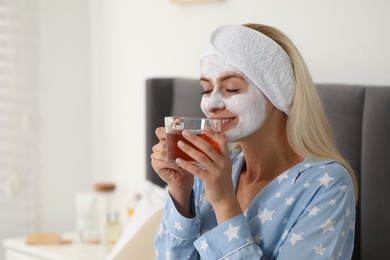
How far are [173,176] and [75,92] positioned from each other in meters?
1.78

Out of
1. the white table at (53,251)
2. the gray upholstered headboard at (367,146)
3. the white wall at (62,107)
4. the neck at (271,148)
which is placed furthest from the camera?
the white wall at (62,107)

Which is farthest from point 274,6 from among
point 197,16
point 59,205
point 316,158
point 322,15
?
point 59,205

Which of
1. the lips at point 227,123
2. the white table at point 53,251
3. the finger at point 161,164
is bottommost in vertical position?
the white table at point 53,251

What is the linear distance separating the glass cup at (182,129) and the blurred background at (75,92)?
1292mm

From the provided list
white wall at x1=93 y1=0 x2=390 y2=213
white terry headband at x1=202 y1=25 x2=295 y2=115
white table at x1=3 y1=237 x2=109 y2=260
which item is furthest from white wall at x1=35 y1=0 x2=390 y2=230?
white terry headband at x1=202 y1=25 x2=295 y2=115

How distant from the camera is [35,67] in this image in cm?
343

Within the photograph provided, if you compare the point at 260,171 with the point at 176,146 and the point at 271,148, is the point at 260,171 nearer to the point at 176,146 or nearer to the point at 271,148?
the point at 271,148

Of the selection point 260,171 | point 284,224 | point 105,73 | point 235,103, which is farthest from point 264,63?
point 105,73

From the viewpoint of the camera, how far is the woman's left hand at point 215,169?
5.33 feet

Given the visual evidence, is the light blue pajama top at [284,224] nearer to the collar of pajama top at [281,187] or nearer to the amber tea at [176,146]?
the collar of pajama top at [281,187]

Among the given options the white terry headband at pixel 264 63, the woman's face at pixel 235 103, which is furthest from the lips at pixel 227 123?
the white terry headband at pixel 264 63

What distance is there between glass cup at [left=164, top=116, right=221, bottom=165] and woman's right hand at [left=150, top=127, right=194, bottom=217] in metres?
0.09

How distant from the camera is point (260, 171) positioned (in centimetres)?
190

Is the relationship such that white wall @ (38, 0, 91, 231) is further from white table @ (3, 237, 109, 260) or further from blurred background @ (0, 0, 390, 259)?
white table @ (3, 237, 109, 260)
